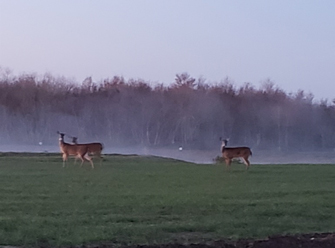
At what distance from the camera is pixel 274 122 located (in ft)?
293

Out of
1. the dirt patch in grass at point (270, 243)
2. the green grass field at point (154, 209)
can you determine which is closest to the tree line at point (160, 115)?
the green grass field at point (154, 209)

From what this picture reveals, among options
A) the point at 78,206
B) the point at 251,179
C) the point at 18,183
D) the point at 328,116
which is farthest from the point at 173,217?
the point at 328,116

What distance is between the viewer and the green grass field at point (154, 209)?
38.7 ft

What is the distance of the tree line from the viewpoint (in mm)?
83625

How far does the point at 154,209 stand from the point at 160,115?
7282 cm

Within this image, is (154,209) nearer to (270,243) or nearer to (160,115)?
(270,243)

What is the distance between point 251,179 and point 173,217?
1154cm

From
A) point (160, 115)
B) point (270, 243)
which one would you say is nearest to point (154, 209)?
point (270, 243)

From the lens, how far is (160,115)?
288 ft

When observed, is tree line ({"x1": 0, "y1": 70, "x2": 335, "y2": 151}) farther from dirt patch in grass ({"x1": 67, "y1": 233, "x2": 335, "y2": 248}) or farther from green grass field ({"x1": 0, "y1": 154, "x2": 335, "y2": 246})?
dirt patch in grass ({"x1": 67, "y1": 233, "x2": 335, "y2": 248})

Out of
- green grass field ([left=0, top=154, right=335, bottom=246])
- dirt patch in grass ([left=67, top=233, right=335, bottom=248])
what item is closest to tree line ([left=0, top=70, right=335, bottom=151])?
green grass field ([left=0, top=154, right=335, bottom=246])

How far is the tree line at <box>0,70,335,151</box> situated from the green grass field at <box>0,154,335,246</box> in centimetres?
5705

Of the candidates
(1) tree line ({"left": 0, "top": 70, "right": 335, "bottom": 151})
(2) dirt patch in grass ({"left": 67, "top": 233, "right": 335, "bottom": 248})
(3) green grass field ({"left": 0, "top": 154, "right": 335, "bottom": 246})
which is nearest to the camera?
(2) dirt patch in grass ({"left": 67, "top": 233, "right": 335, "bottom": 248})

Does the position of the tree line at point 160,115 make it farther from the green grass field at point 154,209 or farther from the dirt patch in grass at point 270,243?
the dirt patch in grass at point 270,243
